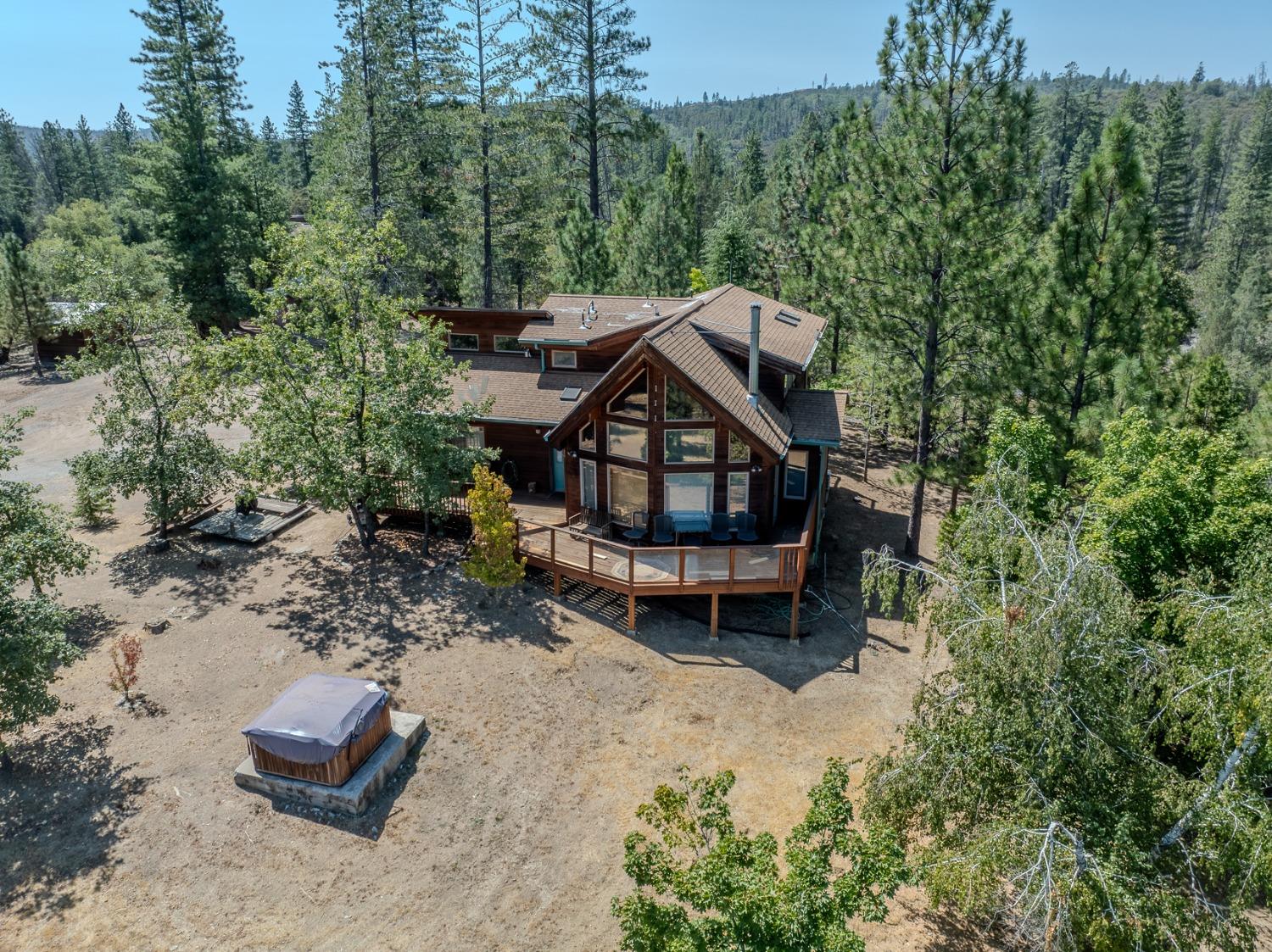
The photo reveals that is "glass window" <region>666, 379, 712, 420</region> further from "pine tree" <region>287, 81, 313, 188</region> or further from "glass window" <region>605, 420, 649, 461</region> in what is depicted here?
"pine tree" <region>287, 81, 313, 188</region>

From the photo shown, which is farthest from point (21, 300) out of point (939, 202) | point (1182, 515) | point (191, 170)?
point (1182, 515)

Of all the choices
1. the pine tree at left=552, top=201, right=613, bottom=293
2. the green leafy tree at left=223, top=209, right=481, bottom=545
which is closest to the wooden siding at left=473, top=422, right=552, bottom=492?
the green leafy tree at left=223, top=209, right=481, bottom=545

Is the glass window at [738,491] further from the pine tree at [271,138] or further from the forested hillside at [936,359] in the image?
the pine tree at [271,138]

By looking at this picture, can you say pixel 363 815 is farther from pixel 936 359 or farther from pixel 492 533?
pixel 936 359

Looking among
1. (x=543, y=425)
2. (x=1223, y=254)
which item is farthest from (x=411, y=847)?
(x=1223, y=254)

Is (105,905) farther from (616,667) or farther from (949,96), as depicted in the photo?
(949,96)

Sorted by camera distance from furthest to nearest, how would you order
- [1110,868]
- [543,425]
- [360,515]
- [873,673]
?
1. [543,425]
2. [360,515]
3. [873,673]
4. [1110,868]
